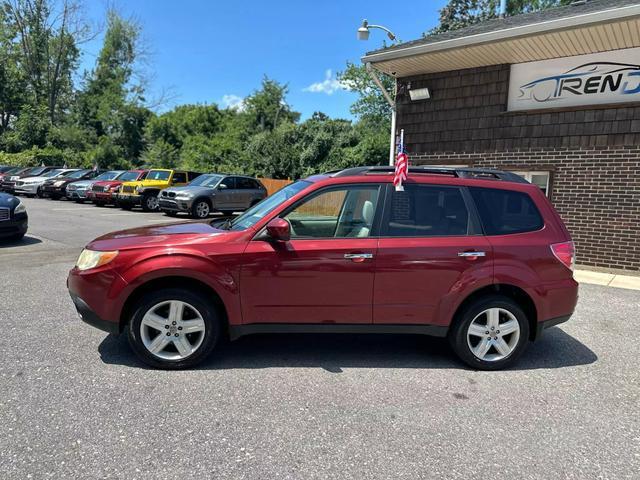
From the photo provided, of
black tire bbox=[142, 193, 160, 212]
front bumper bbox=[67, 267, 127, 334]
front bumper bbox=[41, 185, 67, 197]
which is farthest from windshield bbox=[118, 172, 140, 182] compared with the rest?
front bumper bbox=[67, 267, 127, 334]

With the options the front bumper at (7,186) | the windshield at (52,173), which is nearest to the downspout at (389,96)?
the windshield at (52,173)

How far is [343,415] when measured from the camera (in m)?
3.14

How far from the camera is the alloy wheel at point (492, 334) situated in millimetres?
3967

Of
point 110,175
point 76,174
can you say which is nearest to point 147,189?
point 110,175

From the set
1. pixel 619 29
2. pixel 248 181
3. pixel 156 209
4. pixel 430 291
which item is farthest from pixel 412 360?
pixel 156 209

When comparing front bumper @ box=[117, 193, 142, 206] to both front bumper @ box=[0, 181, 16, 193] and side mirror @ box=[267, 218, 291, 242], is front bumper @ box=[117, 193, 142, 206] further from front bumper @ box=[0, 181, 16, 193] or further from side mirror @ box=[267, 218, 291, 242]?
side mirror @ box=[267, 218, 291, 242]

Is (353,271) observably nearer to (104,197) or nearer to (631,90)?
(631,90)

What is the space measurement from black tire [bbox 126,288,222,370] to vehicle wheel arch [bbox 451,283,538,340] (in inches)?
81.5

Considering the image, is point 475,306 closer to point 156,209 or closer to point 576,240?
point 576,240

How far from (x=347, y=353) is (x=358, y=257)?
1034 millimetres

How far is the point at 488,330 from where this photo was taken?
397 cm

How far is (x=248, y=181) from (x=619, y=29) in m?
13.0

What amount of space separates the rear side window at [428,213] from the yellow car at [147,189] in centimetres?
1529

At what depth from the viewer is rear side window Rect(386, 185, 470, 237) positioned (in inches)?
156
